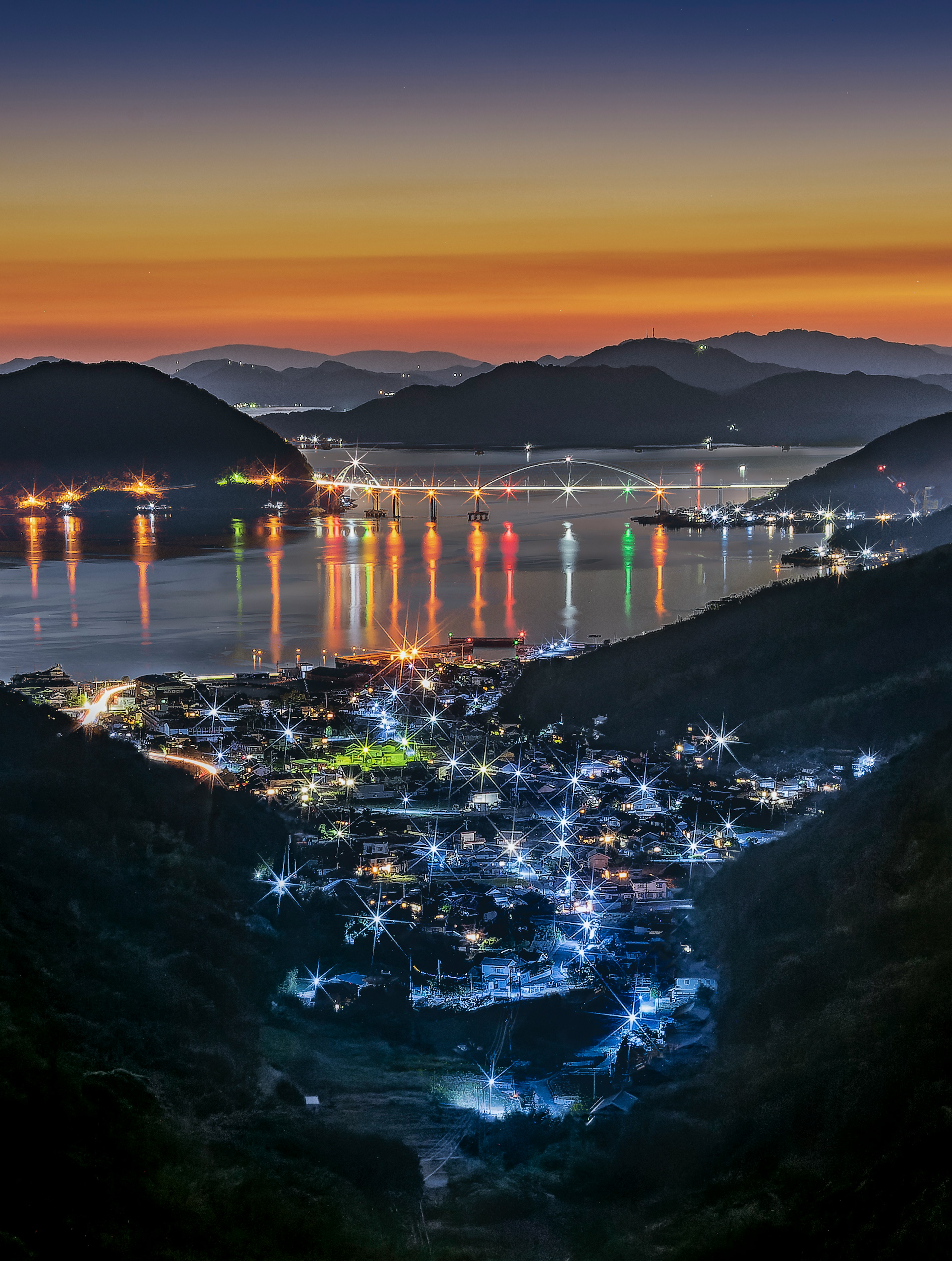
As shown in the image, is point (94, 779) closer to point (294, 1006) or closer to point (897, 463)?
point (294, 1006)

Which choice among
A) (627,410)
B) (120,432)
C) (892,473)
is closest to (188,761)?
(892,473)

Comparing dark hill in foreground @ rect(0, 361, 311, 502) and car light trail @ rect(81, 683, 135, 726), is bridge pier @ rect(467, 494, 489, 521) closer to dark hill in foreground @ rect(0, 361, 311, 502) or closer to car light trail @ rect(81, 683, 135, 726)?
dark hill in foreground @ rect(0, 361, 311, 502)

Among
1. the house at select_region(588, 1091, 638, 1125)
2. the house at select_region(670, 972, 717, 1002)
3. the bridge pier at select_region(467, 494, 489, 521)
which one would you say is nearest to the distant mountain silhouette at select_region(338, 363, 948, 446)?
the bridge pier at select_region(467, 494, 489, 521)

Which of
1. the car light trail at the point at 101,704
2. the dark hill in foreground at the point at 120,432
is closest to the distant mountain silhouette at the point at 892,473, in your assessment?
the dark hill in foreground at the point at 120,432

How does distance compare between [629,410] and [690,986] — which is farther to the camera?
[629,410]

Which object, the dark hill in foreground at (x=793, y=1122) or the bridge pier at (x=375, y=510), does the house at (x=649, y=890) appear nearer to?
the dark hill in foreground at (x=793, y=1122)

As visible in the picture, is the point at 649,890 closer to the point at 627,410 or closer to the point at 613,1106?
the point at 613,1106

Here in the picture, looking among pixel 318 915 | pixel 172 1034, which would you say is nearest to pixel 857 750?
pixel 318 915
